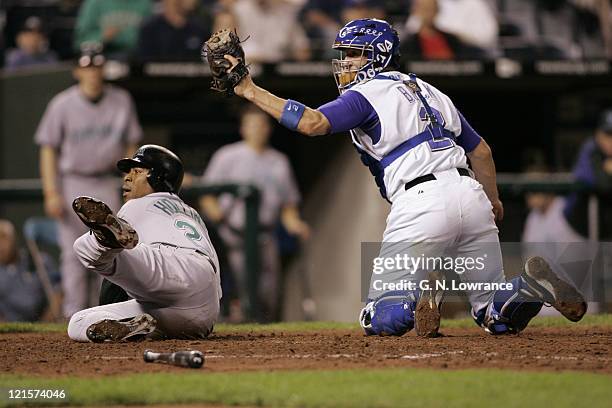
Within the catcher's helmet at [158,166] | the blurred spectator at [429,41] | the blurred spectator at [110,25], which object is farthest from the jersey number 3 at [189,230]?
the blurred spectator at [429,41]

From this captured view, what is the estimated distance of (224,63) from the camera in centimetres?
645

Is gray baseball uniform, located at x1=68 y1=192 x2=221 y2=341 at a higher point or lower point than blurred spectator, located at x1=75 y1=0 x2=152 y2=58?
lower

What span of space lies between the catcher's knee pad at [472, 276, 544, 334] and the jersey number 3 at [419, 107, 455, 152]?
2.63 feet

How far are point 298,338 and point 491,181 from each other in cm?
142

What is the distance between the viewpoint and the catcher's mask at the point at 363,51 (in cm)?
688

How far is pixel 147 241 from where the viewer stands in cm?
665

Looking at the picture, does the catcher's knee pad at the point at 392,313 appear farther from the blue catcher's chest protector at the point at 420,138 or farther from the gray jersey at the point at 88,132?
the gray jersey at the point at 88,132

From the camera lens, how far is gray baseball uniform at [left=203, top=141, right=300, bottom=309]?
453 inches

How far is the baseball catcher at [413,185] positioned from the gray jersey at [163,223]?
29.7 inches

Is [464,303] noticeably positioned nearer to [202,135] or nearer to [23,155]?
[202,135]

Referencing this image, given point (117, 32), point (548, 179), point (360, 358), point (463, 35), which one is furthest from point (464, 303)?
point (360, 358)

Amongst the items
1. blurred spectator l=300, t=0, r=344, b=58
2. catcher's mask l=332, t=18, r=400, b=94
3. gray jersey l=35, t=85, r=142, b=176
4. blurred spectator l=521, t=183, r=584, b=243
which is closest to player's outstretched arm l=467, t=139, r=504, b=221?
catcher's mask l=332, t=18, r=400, b=94

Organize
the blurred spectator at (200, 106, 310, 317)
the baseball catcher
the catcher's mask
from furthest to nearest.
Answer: the blurred spectator at (200, 106, 310, 317)
the catcher's mask
the baseball catcher

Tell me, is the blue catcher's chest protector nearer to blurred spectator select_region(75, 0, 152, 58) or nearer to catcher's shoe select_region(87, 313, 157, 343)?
catcher's shoe select_region(87, 313, 157, 343)
